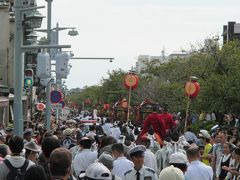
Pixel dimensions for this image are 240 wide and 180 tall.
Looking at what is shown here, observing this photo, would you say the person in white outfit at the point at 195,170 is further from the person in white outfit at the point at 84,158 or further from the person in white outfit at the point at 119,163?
the person in white outfit at the point at 84,158

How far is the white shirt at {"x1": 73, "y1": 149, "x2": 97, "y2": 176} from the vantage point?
13.2 meters

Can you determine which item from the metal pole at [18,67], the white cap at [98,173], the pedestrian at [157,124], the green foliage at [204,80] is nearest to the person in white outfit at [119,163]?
the white cap at [98,173]

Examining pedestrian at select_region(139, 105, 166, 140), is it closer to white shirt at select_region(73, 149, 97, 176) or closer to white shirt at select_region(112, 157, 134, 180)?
white shirt at select_region(73, 149, 97, 176)

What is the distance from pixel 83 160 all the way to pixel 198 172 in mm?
2703

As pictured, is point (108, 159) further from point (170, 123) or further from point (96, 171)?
point (170, 123)

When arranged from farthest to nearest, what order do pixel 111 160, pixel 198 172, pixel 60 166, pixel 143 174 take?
pixel 198 172 → pixel 143 174 → pixel 111 160 → pixel 60 166

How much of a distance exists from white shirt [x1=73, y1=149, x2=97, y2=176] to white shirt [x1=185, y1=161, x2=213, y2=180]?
235cm

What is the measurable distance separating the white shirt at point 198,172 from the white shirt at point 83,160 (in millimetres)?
2355

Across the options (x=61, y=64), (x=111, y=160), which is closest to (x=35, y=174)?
(x=111, y=160)

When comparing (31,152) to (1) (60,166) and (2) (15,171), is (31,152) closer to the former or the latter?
(2) (15,171)

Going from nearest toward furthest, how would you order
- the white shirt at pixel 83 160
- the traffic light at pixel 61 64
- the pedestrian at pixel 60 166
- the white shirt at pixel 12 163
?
1. the pedestrian at pixel 60 166
2. the white shirt at pixel 12 163
3. the white shirt at pixel 83 160
4. the traffic light at pixel 61 64

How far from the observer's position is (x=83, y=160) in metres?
13.3

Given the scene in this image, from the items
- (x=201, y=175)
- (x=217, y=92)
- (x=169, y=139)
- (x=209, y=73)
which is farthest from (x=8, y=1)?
(x=201, y=175)

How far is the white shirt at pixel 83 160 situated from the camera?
13211mm
